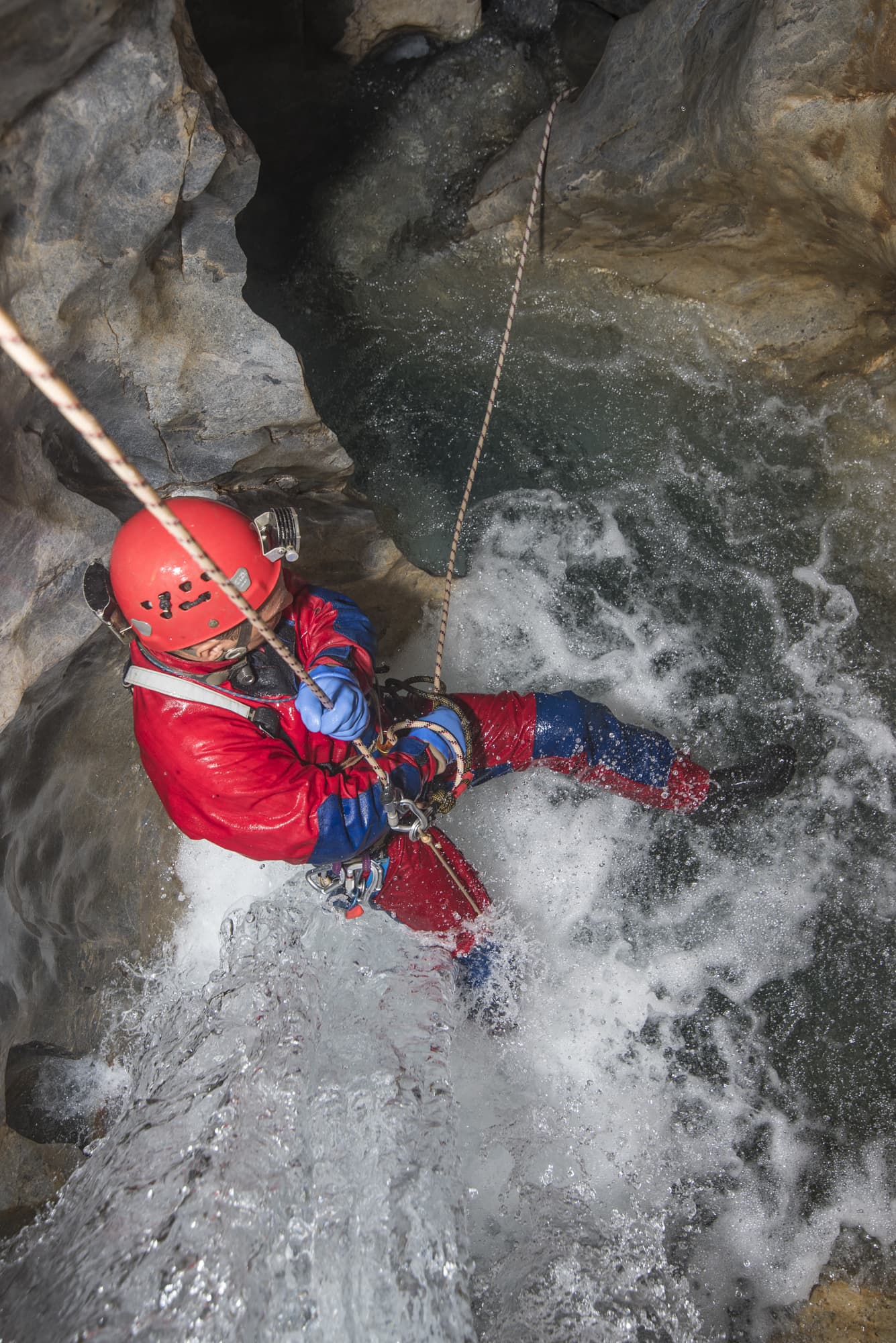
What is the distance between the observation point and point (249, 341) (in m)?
3.16

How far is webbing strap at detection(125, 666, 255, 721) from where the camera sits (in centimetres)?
270

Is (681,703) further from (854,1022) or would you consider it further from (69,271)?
(69,271)

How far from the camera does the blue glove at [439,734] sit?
3139mm

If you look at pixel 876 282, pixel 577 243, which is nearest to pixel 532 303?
pixel 577 243

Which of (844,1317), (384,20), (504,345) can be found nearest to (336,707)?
(504,345)

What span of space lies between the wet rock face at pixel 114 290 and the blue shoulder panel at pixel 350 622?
31.1 inches

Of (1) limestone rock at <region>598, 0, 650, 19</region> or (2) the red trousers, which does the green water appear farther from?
(1) limestone rock at <region>598, 0, 650, 19</region>

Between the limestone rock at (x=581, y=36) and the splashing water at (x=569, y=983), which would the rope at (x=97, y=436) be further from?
the limestone rock at (x=581, y=36)

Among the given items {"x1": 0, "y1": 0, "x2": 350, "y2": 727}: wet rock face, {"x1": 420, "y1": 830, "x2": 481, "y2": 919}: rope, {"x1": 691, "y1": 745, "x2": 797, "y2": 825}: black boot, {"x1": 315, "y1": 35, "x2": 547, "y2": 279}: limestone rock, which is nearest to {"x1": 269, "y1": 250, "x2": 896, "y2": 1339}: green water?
{"x1": 691, "y1": 745, "x2": 797, "y2": 825}: black boot

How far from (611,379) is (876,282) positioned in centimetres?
125

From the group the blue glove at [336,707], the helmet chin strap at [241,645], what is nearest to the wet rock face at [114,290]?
the helmet chin strap at [241,645]

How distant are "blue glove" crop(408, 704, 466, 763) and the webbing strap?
0.77 meters

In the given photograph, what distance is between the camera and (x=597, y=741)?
339 cm

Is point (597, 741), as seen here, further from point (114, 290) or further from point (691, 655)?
point (114, 290)
